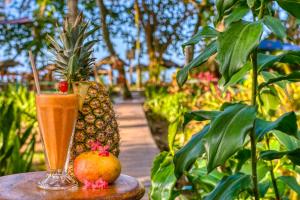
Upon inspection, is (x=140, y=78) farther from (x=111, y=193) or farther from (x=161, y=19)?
(x=111, y=193)

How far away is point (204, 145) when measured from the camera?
165 cm

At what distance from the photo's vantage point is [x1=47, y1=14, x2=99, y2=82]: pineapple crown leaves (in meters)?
2.11

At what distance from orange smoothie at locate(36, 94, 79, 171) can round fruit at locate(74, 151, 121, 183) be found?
64 mm

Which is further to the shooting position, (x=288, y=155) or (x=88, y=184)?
(x=88, y=184)

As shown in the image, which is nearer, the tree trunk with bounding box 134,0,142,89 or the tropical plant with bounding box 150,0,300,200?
the tropical plant with bounding box 150,0,300,200

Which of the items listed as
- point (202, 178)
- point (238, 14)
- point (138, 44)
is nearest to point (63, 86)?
point (238, 14)

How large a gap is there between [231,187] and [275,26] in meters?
0.51

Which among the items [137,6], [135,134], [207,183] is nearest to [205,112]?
[207,183]

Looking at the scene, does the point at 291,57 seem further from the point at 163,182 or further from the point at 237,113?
the point at 163,182

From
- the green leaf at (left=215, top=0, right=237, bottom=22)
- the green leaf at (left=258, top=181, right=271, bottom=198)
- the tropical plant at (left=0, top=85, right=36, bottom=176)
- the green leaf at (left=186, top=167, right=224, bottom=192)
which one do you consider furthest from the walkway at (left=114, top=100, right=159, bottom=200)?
the green leaf at (left=215, top=0, right=237, bottom=22)

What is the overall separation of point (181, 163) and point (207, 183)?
94 cm

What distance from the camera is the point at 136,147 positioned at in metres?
7.00

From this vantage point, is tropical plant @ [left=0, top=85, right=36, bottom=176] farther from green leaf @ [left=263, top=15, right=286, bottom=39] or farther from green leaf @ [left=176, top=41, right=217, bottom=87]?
green leaf @ [left=263, top=15, right=286, bottom=39]

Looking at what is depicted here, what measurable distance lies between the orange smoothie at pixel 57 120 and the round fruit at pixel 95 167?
0.06 m
